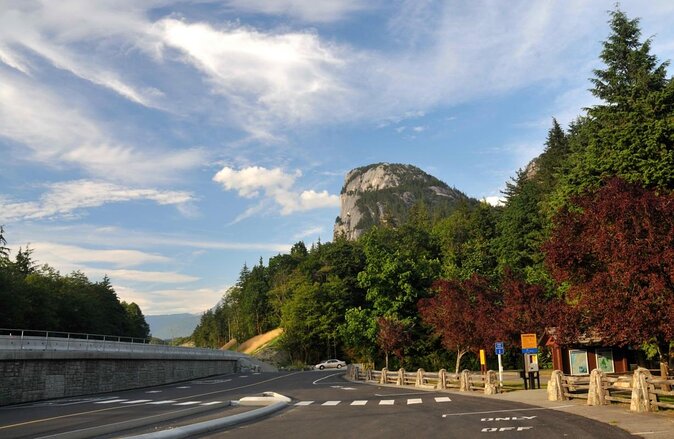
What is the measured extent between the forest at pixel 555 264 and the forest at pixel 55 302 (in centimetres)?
3184

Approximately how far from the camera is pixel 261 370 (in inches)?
3086

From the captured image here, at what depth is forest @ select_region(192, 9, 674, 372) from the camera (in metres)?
17.2

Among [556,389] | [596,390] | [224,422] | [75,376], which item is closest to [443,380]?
[556,389]

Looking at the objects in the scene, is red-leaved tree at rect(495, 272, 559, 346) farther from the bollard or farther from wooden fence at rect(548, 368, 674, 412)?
wooden fence at rect(548, 368, 674, 412)

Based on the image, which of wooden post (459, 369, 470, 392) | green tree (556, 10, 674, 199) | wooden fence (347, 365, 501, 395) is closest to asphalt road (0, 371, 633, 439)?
wooden fence (347, 365, 501, 395)

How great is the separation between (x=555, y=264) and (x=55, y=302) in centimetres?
7341

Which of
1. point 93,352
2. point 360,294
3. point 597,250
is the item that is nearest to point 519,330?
point 597,250

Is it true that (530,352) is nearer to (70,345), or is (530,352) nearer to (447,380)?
(447,380)

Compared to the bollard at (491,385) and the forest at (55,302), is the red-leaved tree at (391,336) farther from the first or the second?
the forest at (55,302)

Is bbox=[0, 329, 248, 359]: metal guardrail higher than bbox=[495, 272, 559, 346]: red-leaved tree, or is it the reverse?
bbox=[495, 272, 559, 346]: red-leaved tree

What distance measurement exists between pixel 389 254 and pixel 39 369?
44787 mm

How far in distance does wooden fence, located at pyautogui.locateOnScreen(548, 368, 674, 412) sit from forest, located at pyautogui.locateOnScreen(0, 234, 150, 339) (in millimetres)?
57620

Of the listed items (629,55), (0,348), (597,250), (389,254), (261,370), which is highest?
(629,55)

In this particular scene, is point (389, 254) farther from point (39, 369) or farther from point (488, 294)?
point (39, 369)
